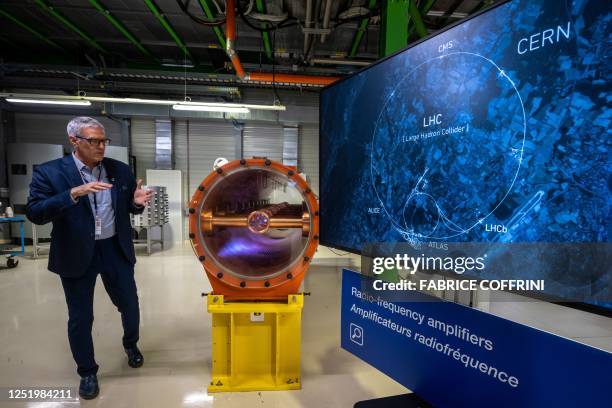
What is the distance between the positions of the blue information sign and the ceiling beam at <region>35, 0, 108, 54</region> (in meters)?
5.54

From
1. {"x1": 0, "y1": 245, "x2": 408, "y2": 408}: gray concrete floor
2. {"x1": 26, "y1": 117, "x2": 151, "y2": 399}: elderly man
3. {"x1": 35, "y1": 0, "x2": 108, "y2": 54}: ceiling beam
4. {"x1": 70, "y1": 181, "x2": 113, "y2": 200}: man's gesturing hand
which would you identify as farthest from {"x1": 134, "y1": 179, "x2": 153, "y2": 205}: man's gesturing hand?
{"x1": 35, "y1": 0, "x2": 108, "y2": 54}: ceiling beam

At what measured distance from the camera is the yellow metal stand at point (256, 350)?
5.98 ft

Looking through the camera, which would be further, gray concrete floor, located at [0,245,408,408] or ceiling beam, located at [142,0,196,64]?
ceiling beam, located at [142,0,196,64]

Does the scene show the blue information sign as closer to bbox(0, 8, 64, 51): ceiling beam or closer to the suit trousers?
the suit trousers

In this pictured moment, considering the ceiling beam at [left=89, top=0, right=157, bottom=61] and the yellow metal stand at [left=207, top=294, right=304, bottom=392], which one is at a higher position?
the ceiling beam at [left=89, top=0, right=157, bottom=61]

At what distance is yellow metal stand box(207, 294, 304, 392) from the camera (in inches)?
71.8

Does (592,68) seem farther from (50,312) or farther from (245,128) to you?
(245,128)

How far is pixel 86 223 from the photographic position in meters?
1.79

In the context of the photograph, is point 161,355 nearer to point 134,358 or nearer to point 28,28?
point 134,358

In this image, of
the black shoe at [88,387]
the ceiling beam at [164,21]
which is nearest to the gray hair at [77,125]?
the black shoe at [88,387]

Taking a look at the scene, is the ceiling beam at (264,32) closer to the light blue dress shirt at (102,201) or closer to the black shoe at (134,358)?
the light blue dress shirt at (102,201)

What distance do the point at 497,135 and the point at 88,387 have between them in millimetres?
2464

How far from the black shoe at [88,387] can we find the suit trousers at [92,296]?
32 millimetres

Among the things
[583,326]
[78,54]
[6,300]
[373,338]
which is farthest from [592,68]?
[78,54]
